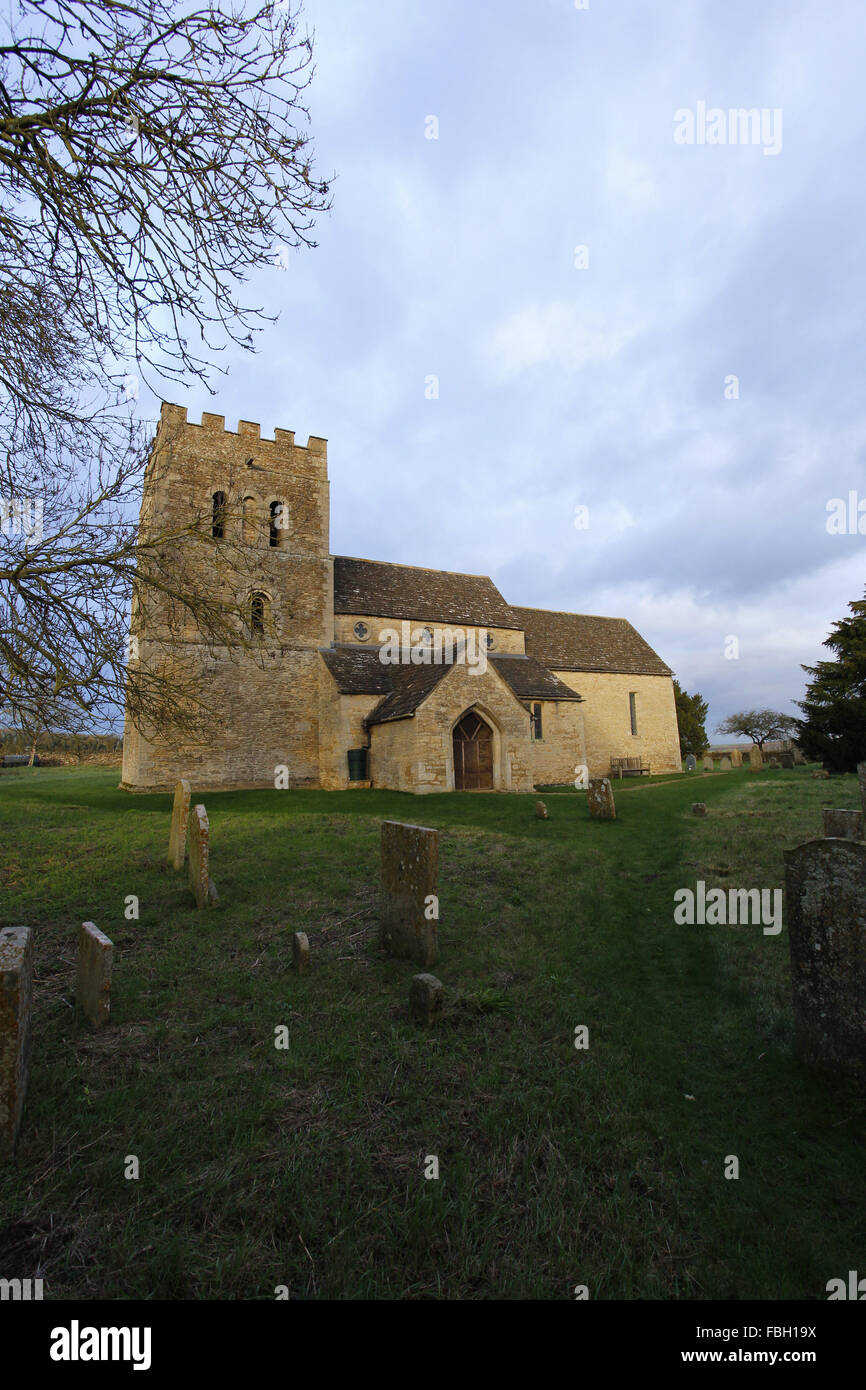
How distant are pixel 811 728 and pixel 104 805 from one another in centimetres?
2327

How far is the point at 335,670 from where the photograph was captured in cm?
2097

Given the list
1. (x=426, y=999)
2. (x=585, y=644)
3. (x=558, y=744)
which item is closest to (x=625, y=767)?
(x=558, y=744)

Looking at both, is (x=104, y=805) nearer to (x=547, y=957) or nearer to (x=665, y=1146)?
(x=547, y=957)

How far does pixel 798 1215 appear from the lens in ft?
8.75

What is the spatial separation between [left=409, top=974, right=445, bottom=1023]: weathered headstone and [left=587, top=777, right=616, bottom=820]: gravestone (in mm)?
9469

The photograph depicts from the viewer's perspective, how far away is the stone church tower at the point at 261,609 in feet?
63.6

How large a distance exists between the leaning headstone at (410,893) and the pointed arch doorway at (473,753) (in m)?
13.3

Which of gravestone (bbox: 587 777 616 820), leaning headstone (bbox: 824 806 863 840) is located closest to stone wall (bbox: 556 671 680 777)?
gravestone (bbox: 587 777 616 820)

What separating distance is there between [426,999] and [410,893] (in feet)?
3.95

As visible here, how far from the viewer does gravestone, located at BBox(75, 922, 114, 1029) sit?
4031 mm

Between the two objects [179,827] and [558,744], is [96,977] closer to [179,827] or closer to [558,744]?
[179,827]

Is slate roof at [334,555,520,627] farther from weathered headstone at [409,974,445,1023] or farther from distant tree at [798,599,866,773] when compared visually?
weathered headstone at [409,974,445,1023]
